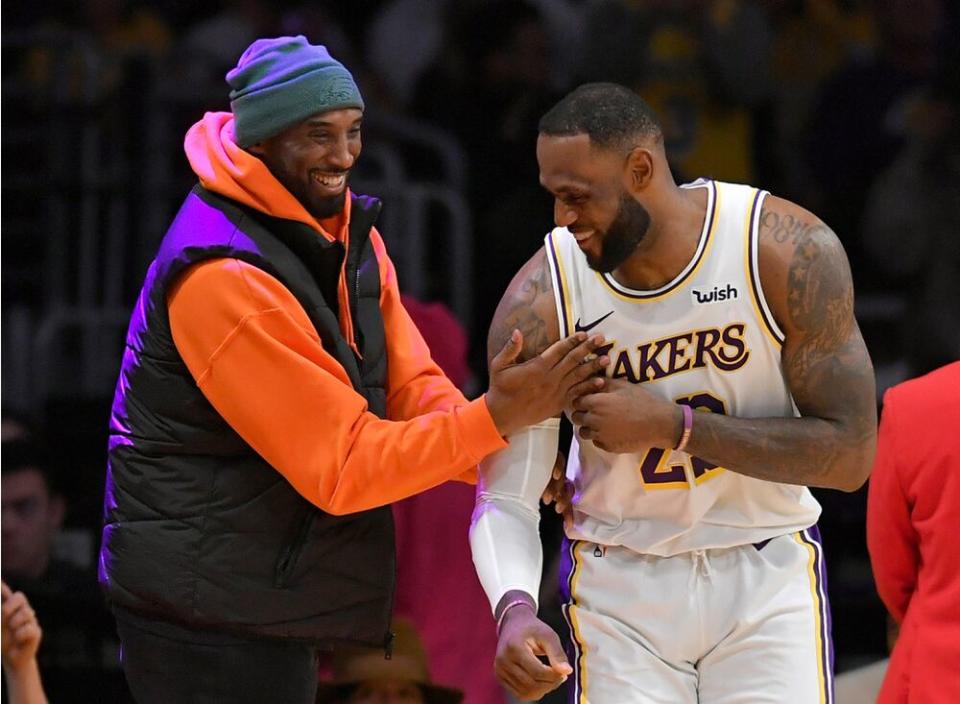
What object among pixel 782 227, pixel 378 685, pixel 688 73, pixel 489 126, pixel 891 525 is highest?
pixel 688 73

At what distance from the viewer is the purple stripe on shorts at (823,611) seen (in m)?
2.80

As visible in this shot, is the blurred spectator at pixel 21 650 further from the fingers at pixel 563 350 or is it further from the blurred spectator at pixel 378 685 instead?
the fingers at pixel 563 350

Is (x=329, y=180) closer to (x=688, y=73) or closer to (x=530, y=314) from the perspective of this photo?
(x=530, y=314)

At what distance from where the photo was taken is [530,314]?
2895 mm

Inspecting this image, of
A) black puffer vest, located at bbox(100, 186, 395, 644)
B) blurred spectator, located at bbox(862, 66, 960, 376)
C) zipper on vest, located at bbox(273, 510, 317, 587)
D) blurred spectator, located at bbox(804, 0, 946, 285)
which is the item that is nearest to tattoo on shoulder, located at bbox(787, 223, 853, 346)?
black puffer vest, located at bbox(100, 186, 395, 644)

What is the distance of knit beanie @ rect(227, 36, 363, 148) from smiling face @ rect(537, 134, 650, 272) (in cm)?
40

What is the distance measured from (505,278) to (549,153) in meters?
2.76

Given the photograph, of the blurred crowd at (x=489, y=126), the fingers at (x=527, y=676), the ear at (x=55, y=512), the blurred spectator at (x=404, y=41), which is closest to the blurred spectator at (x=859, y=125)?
the blurred crowd at (x=489, y=126)

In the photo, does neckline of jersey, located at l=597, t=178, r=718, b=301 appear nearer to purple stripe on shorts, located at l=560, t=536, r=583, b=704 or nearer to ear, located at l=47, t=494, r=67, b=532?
purple stripe on shorts, located at l=560, t=536, r=583, b=704

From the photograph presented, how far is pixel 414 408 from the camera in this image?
122 inches

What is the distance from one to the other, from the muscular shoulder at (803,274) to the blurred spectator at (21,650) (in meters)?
1.79

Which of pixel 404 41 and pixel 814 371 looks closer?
pixel 814 371

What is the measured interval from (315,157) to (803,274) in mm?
891

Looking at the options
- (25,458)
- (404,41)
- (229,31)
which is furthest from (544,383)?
(229,31)
